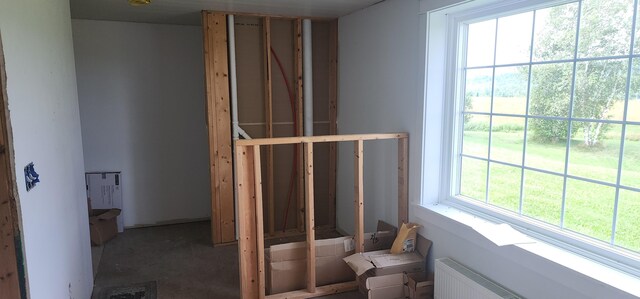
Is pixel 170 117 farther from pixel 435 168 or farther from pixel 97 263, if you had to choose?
pixel 435 168

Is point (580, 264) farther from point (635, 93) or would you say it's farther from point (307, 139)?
point (307, 139)

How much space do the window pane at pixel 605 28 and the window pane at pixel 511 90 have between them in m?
0.35

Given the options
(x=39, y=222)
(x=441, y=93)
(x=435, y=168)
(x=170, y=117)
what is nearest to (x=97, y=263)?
(x=170, y=117)

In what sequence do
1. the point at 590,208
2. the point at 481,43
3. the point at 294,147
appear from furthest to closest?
the point at 294,147
the point at 481,43
the point at 590,208

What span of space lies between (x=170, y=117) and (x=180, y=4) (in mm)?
1531

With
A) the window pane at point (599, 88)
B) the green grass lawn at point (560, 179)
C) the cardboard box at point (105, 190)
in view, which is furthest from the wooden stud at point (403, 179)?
the cardboard box at point (105, 190)

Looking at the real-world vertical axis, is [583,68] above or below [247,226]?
above

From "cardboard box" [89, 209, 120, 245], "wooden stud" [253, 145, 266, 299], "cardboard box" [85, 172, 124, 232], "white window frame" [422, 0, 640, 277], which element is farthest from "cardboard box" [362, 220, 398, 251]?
"cardboard box" [85, 172, 124, 232]

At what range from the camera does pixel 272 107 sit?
4.10 meters

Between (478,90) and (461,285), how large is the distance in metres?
1.22

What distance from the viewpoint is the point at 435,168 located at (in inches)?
114

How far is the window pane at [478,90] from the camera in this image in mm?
2555

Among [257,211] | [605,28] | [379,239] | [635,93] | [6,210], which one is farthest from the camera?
[379,239]

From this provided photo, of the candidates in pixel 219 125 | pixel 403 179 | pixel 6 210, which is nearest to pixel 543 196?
pixel 403 179
